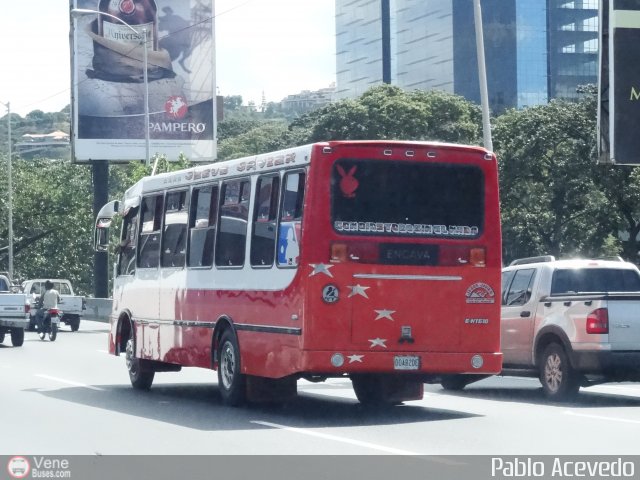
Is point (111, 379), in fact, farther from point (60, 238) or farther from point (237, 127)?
point (237, 127)

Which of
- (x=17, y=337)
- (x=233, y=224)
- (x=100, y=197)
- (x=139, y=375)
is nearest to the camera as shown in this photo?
(x=233, y=224)

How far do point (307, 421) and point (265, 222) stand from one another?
2.47 meters

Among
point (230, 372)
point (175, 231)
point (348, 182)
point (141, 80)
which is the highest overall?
point (141, 80)

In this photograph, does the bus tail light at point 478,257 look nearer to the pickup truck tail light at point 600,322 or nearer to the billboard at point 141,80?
the pickup truck tail light at point 600,322

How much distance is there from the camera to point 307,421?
15.4m

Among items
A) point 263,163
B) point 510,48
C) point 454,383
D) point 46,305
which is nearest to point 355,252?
point 263,163

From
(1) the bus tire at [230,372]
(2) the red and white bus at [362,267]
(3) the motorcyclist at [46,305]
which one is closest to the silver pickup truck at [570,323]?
(2) the red and white bus at [362,267]

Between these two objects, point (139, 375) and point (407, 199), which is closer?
point (407, 199)

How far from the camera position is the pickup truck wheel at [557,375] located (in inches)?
707

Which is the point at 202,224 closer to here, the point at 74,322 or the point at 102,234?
the point at 102,234

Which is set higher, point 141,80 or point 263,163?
point 141,80

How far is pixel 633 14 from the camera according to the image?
24719 millimetres

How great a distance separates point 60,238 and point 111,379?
61.2 metres

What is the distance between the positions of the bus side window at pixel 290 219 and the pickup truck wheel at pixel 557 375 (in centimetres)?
440
